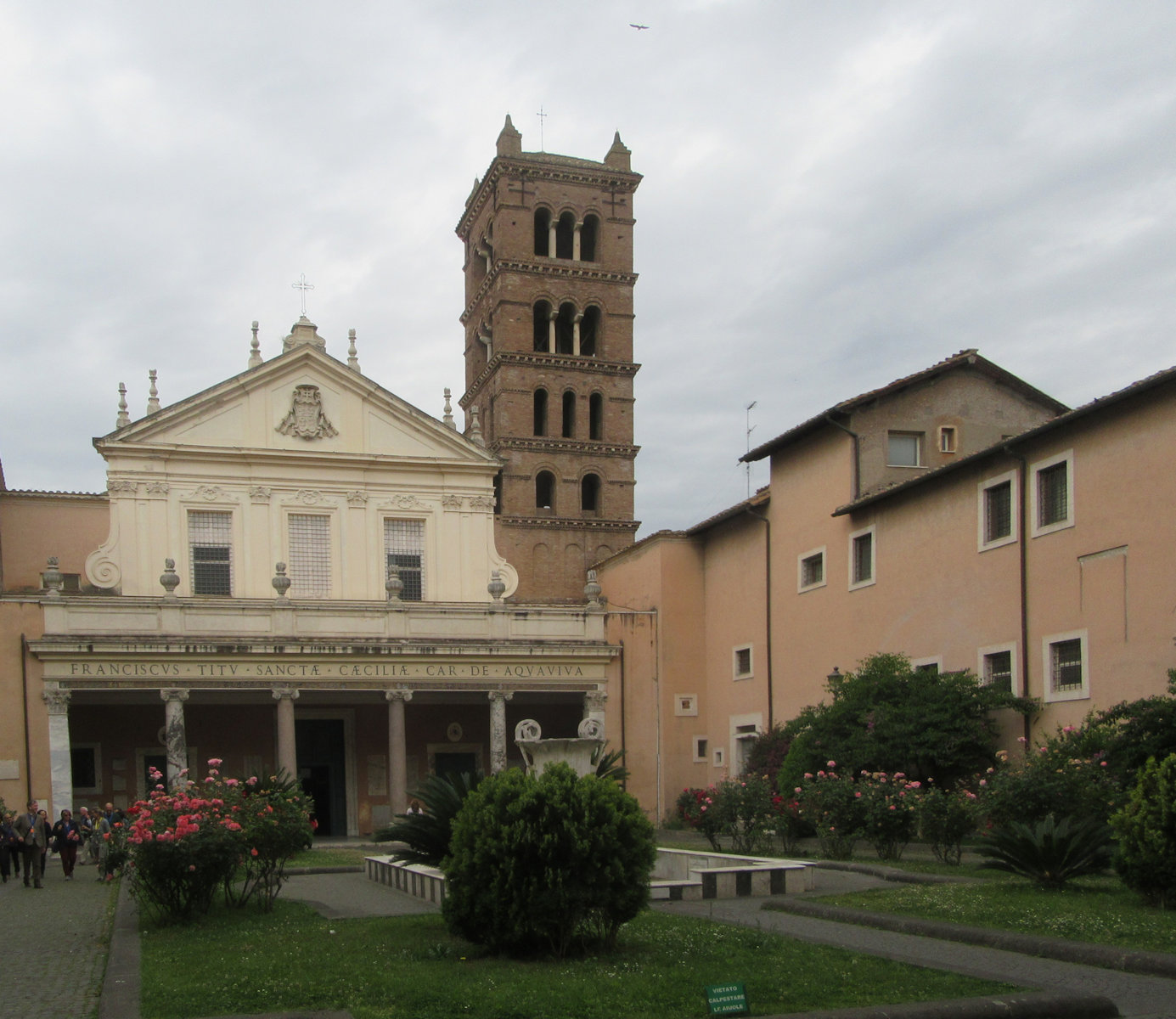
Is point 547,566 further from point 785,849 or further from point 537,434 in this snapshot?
point 785,849

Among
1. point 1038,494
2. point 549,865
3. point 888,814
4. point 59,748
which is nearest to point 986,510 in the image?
point 1038,494

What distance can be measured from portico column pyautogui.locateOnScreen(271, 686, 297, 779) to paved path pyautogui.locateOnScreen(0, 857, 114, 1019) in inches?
379

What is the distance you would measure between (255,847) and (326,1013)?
707cm

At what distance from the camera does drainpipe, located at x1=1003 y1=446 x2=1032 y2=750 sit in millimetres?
23641

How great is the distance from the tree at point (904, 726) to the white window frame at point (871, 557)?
2.32m

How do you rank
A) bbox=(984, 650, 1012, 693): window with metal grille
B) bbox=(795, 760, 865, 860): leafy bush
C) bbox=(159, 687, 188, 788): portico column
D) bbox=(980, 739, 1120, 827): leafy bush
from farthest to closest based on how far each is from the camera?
bbox=(159, 687, 188, 788): portico column
bbox=(984, 650, 1012, 693): window with metal grille
bbox=(795, 760, 865, 860): leafy bush
bbox=(980, 739, 1120, 827): leafy bush

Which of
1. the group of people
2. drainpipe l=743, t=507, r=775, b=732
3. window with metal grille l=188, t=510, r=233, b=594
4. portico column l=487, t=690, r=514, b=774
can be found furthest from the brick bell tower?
the group of people

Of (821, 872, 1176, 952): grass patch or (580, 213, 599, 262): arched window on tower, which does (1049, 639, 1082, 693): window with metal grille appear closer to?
(821, 872, 1176, 952): grass patch

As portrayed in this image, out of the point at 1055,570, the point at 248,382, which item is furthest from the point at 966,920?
the point at 248,382

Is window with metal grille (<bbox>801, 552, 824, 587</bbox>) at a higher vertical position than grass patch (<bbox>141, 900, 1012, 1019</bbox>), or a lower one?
higher

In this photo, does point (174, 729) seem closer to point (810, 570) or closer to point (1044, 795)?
point (810, 570)

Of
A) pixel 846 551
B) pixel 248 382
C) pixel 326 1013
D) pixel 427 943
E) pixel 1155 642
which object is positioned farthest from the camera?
pixel 248 382

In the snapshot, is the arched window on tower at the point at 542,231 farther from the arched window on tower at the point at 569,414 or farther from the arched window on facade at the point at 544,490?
the arched window on facade at the point at 544,490

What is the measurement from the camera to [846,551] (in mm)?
29938
